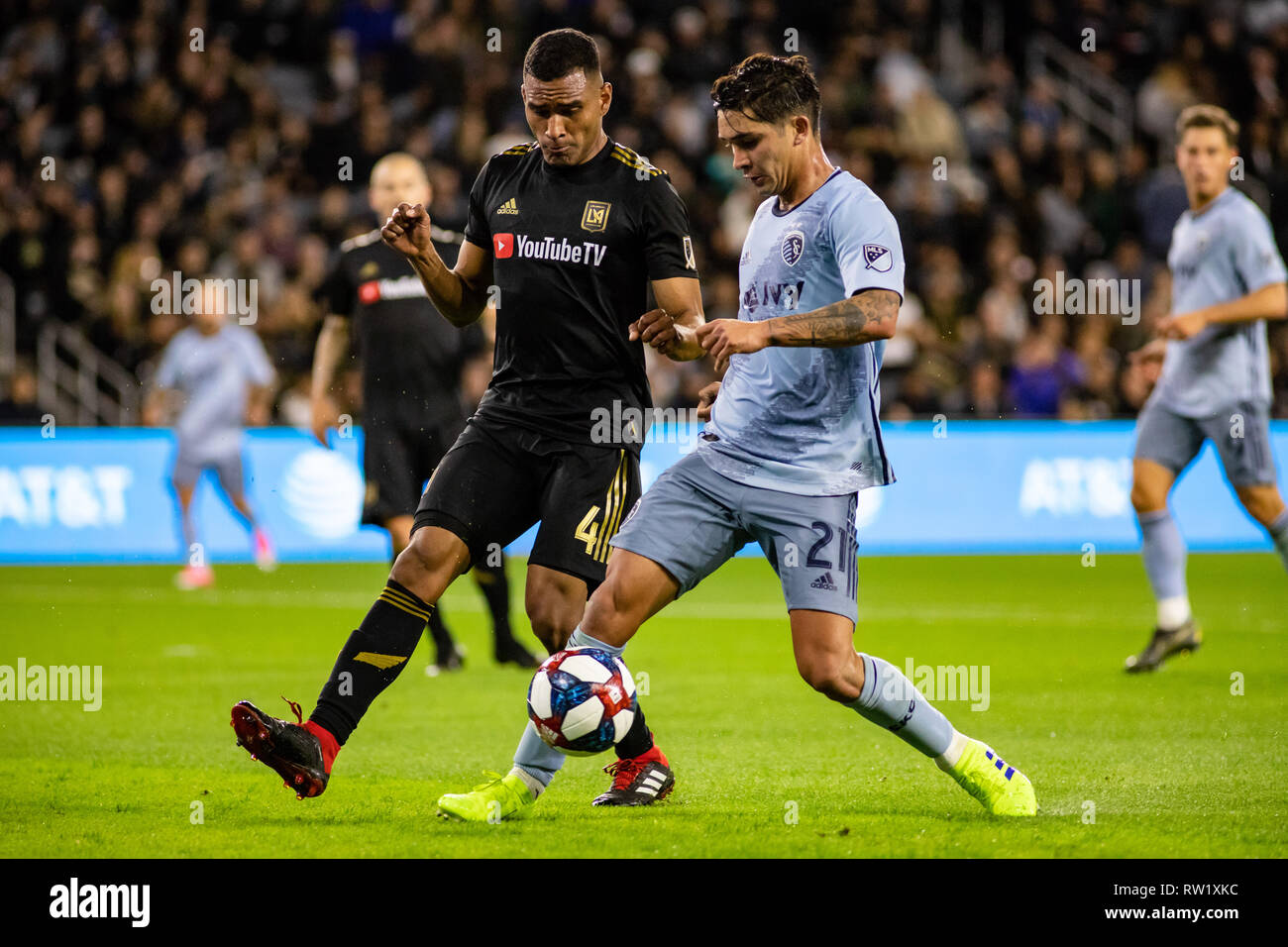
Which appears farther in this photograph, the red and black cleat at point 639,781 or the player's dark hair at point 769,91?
the red and black cleat at point 639,781

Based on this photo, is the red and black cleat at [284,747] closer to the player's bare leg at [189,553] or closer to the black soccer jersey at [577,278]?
the black soccer jersey at [577,278]

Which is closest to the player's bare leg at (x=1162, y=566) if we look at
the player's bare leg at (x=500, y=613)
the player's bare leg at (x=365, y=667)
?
the player's bare leg at (x=500, y=613)

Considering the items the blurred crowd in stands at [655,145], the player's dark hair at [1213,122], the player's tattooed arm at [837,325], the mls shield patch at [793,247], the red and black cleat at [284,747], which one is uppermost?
the blurred crowd in stands at [655,145]

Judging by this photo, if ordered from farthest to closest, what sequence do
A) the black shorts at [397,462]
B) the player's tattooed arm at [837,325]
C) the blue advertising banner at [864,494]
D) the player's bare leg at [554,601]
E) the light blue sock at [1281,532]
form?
the blue advertising banner at [864,494]
the black shorts at [397,462]
the light blue sock at [1281,532]
the player's bare leg at [554,601]
the player's tattooed arm at [837,325]

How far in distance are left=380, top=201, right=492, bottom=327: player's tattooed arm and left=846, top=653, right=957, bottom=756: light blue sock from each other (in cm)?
186

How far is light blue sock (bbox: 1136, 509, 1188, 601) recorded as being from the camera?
28.0 feet

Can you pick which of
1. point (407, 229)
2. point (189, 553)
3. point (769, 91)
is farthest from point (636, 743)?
point (189, 553)

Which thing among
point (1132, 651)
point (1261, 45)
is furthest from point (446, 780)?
point (1261, 45)

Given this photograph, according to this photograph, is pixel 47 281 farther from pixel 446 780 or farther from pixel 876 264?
pixel 876 264

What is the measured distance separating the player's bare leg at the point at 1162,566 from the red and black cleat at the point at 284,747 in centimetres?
510

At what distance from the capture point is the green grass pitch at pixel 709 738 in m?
4.79

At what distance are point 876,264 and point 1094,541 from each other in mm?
10869

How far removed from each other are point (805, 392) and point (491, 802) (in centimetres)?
159

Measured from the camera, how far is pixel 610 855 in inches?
178
